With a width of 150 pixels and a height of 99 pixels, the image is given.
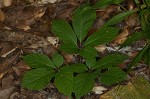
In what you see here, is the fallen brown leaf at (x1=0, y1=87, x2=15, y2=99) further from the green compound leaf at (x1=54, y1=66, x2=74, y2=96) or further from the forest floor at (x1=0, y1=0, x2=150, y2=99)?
the green compound leaf at (x1=54, y1=66, x2=74, y2=96)

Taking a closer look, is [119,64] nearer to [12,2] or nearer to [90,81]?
[90,81]

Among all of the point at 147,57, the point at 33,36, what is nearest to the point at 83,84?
the point at 147,57

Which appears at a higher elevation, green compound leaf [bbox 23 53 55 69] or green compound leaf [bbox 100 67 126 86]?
green compound leaf [bbox 23 53 55 69]

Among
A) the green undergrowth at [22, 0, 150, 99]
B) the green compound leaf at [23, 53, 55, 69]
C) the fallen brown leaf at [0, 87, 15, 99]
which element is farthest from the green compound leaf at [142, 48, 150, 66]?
the fallen brown leaf at [0, 87, 15, 99]

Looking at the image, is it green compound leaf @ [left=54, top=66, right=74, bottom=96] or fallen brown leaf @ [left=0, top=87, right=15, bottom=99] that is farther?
fallen brown leaf @ [left=0, top=87, right=15, bottom=99]

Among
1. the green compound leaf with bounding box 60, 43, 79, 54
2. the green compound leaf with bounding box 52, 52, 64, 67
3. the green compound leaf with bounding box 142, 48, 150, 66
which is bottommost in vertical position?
the green compound leaf with bounding box 142, 48, 150, 66

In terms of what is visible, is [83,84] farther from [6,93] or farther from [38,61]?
[6,93]

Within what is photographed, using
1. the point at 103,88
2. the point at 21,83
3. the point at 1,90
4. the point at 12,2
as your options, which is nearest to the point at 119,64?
the point at 103,88
